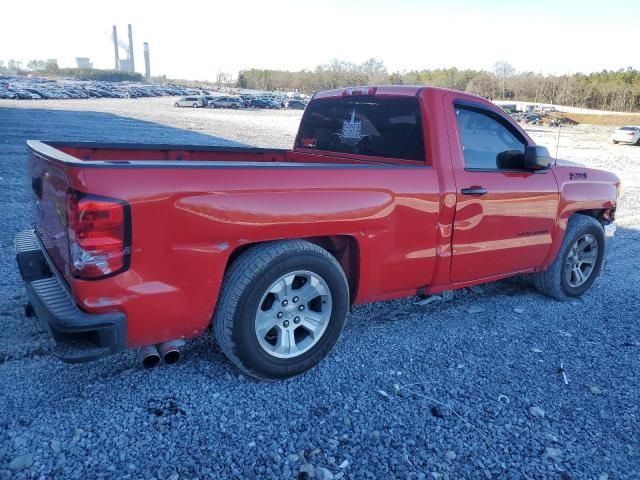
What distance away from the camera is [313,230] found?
3104 millimetres

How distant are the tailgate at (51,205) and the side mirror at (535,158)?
3.32 meters

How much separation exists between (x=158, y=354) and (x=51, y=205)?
1072 millimetres

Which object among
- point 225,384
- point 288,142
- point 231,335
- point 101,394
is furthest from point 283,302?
point 288,142

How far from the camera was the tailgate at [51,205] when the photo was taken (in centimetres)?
262

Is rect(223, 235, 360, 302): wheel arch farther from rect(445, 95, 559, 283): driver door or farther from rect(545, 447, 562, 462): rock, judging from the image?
rect(545, 447, 562, 462): rock

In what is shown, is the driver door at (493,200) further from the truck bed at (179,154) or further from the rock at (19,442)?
the rock at (19,442)

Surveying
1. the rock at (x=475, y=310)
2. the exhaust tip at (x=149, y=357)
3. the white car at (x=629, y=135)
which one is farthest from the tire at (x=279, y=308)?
the white car at (x=629, y=135)

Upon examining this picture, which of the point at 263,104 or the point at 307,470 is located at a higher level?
the point at 263,104

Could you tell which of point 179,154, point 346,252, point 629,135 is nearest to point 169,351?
point 346,252

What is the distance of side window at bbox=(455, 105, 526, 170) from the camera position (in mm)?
3939

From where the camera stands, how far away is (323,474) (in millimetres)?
2471

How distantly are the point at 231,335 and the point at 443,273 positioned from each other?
1.77 m

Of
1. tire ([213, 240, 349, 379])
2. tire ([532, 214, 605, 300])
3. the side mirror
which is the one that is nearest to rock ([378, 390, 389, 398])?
tire ([213, 240, 349, 379])

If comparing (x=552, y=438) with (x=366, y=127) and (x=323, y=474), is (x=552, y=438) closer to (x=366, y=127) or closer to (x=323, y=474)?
(x=323, y=474)
